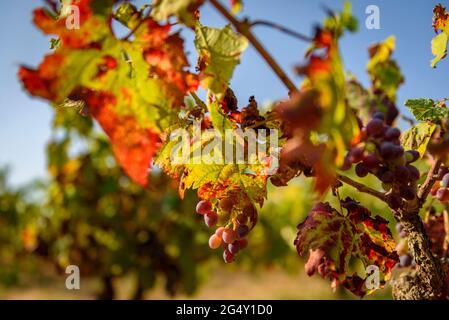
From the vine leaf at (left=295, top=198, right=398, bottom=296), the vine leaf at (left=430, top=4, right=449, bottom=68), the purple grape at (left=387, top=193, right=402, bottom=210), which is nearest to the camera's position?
the purple grape at (left=387, top=193, right=402, bottom=210)

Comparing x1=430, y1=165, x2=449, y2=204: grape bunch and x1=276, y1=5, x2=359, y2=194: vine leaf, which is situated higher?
x1=430, y1=165, x2=449, y2=204: grape bunch

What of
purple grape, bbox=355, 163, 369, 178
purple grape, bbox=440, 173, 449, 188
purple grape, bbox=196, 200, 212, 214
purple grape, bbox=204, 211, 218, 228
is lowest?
purple grape, bbox=355, 163, 369, 178

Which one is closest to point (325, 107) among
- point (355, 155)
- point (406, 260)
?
point (355, 155)

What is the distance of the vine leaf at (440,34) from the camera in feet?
4.82

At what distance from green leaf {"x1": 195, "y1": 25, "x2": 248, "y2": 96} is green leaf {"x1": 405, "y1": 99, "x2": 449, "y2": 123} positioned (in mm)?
572

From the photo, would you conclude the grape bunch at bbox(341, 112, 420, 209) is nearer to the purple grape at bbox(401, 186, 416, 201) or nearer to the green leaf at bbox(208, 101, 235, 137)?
the purple grape at bbox(401, 186, 416, 201)

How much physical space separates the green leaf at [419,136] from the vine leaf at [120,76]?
0.68m

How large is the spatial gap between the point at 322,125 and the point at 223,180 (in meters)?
0.59

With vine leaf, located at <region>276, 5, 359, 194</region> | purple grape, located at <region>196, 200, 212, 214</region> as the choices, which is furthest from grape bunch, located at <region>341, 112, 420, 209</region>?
purple grape, located at <region>196, 200, 212, 214</region>

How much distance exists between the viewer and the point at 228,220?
53.6 inches

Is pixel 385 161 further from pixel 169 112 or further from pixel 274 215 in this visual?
pixel 274 215

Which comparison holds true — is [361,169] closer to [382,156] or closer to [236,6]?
[382,156]

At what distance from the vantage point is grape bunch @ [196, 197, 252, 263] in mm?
1311
